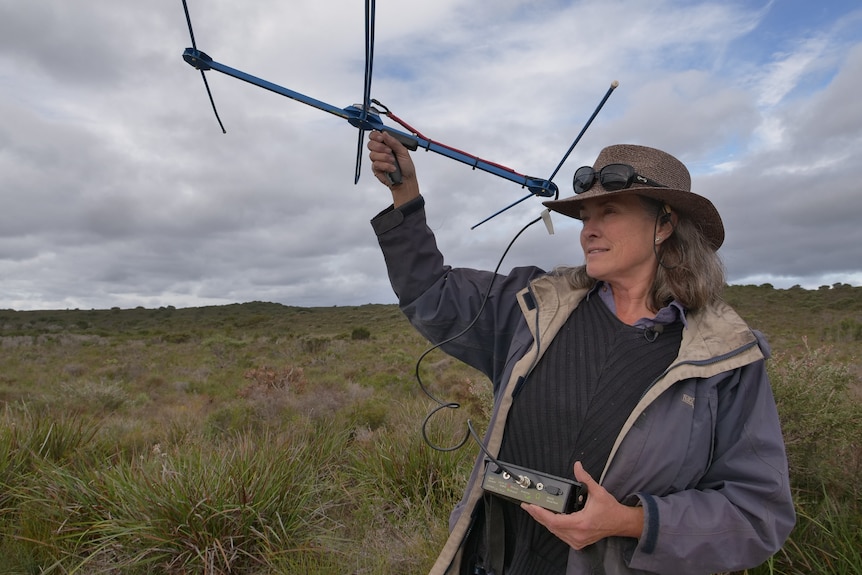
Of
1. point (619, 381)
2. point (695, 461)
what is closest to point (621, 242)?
point (619, 381)

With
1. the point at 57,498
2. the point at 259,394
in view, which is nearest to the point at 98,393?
the point at 259,394

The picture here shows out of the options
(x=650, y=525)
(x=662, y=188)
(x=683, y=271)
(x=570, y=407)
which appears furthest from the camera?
(x=683, y=271)

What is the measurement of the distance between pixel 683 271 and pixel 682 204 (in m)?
0.28

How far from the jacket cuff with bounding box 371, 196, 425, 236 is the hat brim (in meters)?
0.61

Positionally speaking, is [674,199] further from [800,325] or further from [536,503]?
[800,325]

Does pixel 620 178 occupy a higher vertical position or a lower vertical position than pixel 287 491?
higher

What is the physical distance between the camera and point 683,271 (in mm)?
2344

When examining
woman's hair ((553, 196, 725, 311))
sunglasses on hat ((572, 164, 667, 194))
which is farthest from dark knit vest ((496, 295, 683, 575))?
sunglasses on hat ((572, 164, 667, 194))

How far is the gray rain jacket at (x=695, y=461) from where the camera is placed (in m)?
1.82

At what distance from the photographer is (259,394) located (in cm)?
1065

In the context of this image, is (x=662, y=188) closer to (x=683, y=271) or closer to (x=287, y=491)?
(x=683, y=271)

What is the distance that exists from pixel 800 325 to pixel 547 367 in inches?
1203

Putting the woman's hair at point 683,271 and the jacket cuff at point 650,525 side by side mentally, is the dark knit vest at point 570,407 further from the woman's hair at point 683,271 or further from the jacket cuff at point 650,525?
the jacket cuff at point 650,525

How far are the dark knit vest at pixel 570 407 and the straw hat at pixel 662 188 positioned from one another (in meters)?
0.52
